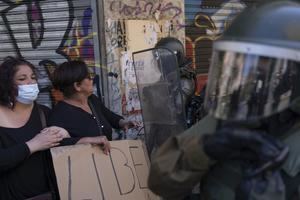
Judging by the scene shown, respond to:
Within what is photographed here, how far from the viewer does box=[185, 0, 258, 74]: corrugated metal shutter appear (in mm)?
7453

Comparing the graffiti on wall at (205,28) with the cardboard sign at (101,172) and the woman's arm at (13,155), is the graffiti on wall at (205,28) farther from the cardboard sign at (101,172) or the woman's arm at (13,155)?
the woman's arm at (13,155)

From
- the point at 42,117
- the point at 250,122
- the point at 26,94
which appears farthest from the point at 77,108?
the point at 250,122

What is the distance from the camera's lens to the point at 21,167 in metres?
3.31

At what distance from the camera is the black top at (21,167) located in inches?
126

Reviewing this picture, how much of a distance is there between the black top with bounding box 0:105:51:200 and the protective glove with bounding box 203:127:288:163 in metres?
1.86

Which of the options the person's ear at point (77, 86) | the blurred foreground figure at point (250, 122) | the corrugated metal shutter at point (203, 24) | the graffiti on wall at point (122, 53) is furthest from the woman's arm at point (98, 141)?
the corrugated metal shutter at point (203, 24)

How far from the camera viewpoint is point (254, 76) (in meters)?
1.62

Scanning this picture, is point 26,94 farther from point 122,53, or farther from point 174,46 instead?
point 122,53

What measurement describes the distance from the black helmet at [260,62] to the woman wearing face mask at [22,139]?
1814 mm

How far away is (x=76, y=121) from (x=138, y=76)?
72cm

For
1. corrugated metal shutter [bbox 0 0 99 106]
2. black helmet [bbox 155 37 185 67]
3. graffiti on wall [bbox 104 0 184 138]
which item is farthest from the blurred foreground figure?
corrugated metal shutter [bbox 0 0 99 106]

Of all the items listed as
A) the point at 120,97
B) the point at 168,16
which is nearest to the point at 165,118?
the point at 120,97

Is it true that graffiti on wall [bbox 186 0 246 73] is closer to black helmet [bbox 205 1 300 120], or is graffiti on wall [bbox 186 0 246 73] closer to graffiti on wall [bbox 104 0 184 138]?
graffiti on wall [bbox 104 0 184 138]

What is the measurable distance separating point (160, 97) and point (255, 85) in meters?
2.35
